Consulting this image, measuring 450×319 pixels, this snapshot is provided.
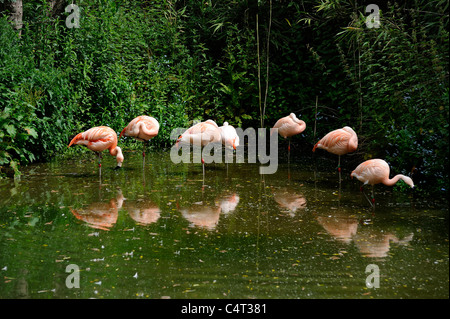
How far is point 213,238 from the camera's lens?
4777 mm

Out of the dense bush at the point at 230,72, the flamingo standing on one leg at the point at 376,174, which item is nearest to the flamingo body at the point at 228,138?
the dense bush at the point at 230,72

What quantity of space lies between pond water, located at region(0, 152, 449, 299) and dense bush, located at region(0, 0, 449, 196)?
0.91 meters

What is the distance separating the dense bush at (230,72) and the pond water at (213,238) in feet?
2.98

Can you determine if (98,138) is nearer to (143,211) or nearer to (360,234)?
(143,211)

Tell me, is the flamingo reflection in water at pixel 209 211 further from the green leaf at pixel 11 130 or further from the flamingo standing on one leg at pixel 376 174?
the green leaf at pixel 11 130

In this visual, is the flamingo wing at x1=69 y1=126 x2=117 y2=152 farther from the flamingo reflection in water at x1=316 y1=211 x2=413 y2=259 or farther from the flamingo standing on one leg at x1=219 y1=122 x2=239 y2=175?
the flamingo reflection in water at x1=316 y1=211 x2=413 y2=259

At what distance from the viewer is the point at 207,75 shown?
429 inches

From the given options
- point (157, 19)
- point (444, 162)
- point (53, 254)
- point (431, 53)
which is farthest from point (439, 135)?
point (157, 19)

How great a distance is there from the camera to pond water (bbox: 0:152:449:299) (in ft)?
12.1

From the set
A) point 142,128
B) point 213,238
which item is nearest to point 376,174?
point 213,238

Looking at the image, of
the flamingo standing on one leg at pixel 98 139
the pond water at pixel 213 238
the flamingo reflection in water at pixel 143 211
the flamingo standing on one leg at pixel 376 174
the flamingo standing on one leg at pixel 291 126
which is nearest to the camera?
the pond water at pixel 213 238

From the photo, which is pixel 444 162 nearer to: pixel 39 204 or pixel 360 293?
pixel 360 293

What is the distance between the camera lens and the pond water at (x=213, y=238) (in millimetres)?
3697
